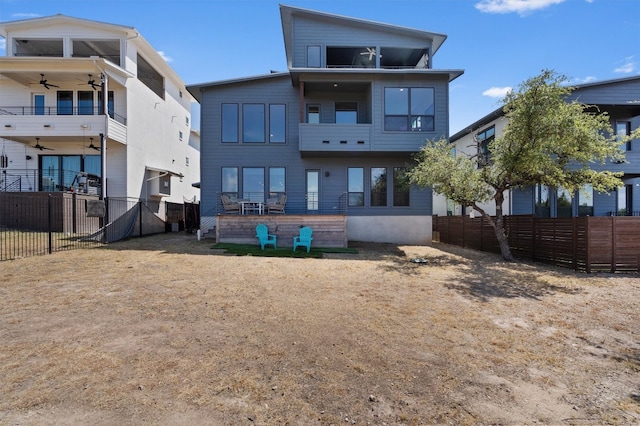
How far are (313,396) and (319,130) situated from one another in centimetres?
1221

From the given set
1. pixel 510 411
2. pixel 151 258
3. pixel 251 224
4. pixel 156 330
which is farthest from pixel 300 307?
pixel 251 224

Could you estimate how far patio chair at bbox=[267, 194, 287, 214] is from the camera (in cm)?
1341

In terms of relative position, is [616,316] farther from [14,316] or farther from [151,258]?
[151,258]

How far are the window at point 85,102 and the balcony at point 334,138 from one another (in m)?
12.1

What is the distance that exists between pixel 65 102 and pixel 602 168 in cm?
2883

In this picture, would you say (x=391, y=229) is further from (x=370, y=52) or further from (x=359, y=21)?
(x=359, y=21)

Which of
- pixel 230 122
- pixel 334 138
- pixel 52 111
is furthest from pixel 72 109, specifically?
pixel 334 138

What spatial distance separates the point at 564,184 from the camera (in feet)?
32.7

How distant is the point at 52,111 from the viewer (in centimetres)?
1595

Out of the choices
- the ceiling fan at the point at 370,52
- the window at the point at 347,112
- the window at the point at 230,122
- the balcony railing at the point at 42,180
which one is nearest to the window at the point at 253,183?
the window at the point at 230,122

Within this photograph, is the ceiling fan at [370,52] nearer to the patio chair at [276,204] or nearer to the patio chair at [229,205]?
the patio chair at [276,204]

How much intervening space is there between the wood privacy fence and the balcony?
23.2 ft

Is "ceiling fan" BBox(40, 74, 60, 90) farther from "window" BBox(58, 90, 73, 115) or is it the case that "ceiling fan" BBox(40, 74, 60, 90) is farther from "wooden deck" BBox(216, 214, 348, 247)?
"wooden deck" BBox(216, 214, 348, 247)

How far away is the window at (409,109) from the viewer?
45.8 ft
